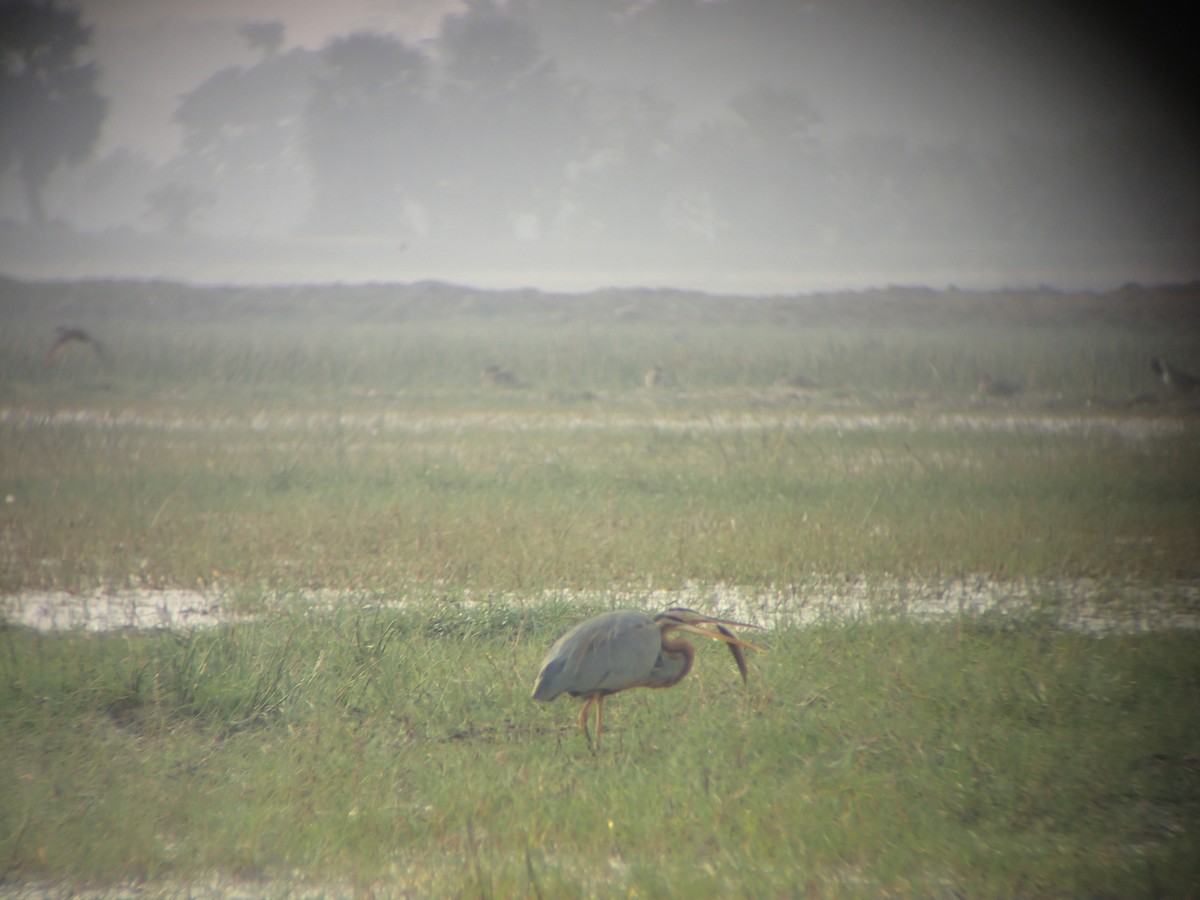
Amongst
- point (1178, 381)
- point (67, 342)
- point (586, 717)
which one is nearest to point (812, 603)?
point (586, 717)

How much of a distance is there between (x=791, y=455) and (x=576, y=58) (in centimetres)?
3734

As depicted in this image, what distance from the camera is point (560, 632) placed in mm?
4859

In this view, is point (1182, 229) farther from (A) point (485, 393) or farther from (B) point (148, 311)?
(B) point (148, 311)

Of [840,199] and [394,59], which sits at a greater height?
[394,59]

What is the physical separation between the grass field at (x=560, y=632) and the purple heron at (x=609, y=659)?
297mm

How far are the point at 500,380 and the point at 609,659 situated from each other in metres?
12.7

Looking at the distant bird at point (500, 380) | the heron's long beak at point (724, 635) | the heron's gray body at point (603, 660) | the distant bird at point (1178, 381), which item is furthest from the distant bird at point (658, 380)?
the heron's gray body at point (603, 660)

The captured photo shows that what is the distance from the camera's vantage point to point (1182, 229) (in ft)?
94.3

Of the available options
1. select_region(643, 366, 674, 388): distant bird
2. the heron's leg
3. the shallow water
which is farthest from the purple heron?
select_region(643, 366, 674, 388): distant bird

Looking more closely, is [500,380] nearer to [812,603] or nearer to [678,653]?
[812,603]

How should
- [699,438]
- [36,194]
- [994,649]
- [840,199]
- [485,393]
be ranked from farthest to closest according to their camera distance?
[36,194], [840,199], [485,393], [699,438], [994,649]

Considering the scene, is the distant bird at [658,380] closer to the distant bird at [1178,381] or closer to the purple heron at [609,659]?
the distant bird at [1178,381]

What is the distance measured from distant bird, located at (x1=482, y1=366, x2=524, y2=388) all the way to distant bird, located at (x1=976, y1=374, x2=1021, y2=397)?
739cm

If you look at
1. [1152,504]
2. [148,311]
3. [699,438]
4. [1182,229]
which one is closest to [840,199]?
[1182,229]
